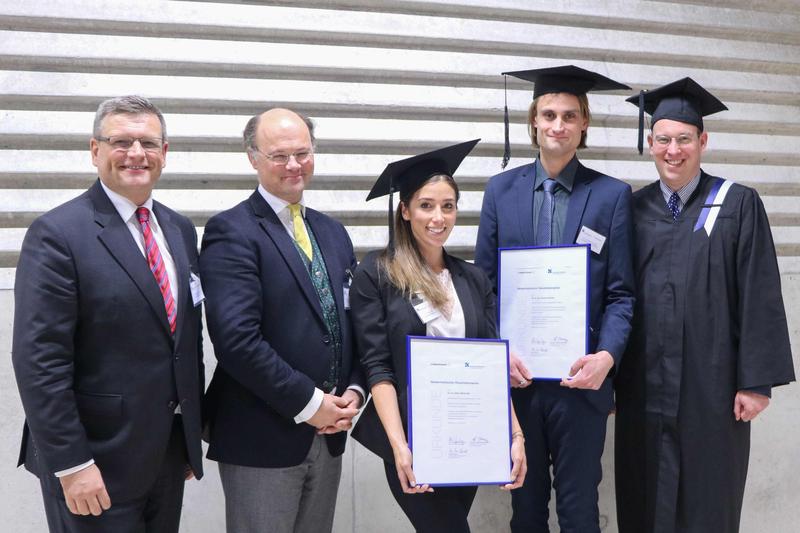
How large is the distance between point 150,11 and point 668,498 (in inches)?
117

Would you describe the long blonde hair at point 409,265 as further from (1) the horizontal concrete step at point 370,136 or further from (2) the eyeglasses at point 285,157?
(1) the horizontal concrete step at point 370,136

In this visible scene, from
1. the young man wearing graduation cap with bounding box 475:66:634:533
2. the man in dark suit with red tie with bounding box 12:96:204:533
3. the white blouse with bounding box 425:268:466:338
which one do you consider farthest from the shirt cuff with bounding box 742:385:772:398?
the man in dark suit with red tie with bounding box 12:96:204:533

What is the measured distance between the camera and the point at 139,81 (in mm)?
3262

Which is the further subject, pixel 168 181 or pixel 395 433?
pixel 168 181

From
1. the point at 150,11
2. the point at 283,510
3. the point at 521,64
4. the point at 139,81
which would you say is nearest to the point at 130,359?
the point at 283,510

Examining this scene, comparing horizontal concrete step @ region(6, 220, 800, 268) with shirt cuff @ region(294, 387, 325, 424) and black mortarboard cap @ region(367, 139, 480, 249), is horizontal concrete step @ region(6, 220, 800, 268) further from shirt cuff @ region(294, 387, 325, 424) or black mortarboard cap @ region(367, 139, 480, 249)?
shirt cuff @ region(294, 387, 325, 424)

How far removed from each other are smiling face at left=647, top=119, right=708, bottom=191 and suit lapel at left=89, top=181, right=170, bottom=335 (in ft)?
6.56

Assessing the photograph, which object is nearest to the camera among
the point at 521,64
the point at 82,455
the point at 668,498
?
the point at 82,455

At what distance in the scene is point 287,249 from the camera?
2441 mm

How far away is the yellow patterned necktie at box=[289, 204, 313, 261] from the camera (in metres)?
2.54

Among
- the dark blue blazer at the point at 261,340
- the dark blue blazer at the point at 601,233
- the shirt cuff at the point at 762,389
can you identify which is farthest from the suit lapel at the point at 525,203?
the shirt cuff at the point at 762,389

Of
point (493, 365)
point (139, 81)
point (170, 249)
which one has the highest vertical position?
point (139, 81)

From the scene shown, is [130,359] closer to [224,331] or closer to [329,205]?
[224,331]

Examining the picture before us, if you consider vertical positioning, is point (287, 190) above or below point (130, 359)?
above
